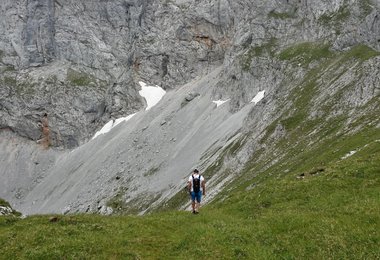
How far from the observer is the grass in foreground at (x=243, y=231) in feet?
58.6

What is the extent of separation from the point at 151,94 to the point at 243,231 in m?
169

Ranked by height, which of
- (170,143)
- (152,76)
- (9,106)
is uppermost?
(9,106)

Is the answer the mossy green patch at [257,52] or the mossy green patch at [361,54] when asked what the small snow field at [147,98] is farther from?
the mossy green patch at [361,54]

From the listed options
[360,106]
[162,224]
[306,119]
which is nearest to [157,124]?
[306,119]

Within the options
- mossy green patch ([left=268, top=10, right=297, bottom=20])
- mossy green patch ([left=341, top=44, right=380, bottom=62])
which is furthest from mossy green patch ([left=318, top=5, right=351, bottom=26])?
mossy green patch ([left=341, top=44, right=380, bottom=62])

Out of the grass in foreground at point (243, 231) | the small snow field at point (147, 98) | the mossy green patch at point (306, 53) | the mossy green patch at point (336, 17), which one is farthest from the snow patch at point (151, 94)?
the grass in foreground at point (243, 231)

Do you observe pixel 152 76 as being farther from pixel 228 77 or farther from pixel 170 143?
pixel 170 143

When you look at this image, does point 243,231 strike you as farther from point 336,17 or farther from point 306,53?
point 336,17

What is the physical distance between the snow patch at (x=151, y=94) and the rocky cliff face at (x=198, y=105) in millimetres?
3513

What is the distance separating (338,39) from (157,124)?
61553 millimetres

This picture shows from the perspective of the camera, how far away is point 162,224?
78.8 ft

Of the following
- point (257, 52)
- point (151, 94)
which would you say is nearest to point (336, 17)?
point (257, 52)

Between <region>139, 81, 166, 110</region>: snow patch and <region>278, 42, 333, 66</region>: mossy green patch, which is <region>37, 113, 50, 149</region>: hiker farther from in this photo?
<region>278, 42, 333, 66</region>: mossy green patch

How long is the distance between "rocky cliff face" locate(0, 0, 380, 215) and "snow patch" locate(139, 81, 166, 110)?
3513 mm
